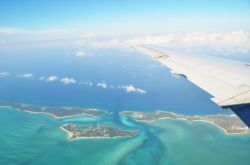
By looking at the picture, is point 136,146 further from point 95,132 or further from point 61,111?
point 61,111

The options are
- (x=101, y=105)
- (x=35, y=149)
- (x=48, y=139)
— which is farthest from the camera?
(x=101, y=105)

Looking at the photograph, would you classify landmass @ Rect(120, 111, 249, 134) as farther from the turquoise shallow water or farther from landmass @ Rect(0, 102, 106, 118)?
landmass @ Rect(0, 102, 106, 118)

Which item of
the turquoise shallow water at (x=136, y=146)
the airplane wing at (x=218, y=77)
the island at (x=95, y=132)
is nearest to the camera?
the airplane wing at (x=218, y=77)

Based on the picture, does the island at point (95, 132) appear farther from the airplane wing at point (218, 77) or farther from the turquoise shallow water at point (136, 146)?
the airplane wing at point (218, 77)

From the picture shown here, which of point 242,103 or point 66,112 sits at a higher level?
point 242,103

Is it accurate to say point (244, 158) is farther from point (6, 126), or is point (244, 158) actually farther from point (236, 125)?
point (6, 126)

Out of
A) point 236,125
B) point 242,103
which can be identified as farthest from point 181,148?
Answer: point 242,103

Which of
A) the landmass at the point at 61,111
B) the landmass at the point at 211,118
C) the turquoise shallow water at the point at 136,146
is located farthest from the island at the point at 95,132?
the landmass at the point at 61,111
